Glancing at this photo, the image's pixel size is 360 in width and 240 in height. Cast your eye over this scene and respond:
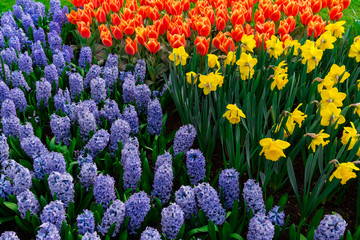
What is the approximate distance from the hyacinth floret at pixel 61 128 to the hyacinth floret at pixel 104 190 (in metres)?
0.67

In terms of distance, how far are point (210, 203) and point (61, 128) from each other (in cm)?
116

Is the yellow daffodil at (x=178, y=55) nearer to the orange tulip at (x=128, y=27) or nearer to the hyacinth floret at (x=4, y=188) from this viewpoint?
the orange tulip at (x=128, y=27)

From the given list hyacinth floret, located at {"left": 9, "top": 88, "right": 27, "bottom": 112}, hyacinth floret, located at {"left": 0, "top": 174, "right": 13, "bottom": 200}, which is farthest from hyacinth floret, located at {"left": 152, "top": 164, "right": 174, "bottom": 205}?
hyacinth floret, located at {"left": 9, "top": 88, "right": 27, "bottom": 112}

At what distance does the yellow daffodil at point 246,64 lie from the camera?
237 cm

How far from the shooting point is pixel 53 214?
1741 millimetres

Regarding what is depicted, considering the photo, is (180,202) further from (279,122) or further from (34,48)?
(34,48)

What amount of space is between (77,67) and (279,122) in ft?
6.65

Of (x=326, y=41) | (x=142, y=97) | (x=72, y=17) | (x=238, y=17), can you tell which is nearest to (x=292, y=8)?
(x=238, y=17)

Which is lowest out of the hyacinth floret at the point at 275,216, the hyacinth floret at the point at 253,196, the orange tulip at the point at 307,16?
the hyacinth floret at the point at 275,216

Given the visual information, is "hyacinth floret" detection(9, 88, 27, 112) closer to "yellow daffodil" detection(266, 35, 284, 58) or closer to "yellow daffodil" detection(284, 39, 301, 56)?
"yellow daffodil" detection(266, 35, 284, 58)

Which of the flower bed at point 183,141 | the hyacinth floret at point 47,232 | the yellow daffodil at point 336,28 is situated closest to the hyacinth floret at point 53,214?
the flower bed at point 183,141

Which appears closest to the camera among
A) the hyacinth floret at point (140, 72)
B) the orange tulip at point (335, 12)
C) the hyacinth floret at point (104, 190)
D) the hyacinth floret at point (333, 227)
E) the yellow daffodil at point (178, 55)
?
the hyacinth floret at point (333, 227)

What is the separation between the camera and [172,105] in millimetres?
3115

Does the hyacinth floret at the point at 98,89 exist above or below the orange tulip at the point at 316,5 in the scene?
below
